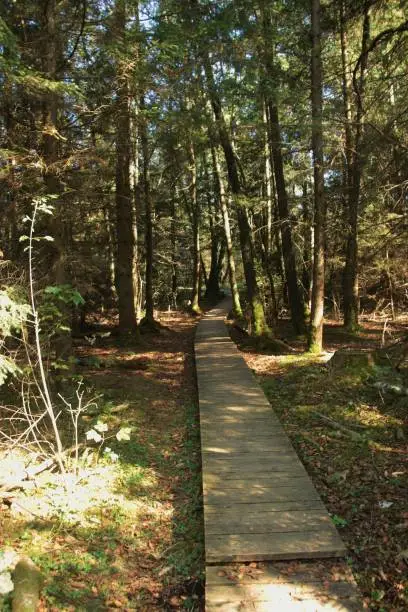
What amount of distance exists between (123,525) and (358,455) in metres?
3.11

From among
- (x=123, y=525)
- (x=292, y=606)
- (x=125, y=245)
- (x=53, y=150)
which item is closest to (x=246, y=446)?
(x=123, y=525)

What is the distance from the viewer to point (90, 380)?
10422 mm

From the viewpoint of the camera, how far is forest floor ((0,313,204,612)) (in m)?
4.27

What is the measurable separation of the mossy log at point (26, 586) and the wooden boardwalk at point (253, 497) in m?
1.40

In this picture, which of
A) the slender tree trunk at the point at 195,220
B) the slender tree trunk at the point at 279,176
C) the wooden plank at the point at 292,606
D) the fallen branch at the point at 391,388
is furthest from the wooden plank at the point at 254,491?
the slender tree trunk at the point at 195,220

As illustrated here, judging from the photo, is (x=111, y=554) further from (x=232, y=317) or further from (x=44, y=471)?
(x=232, y=317)

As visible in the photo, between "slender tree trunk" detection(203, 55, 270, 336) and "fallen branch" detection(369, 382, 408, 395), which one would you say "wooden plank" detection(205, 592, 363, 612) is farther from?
"slender tree trunk" detection(203, 55, 270, 336)

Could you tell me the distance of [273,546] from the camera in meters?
4.32

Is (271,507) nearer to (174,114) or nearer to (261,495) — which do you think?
(261,495)

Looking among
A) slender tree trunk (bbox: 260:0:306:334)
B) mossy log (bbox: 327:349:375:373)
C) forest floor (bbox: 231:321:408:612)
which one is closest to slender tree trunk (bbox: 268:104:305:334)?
slender tree trunk (bbox: 260:0:306:334)

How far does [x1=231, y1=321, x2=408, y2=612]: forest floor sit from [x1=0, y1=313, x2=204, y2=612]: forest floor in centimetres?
153

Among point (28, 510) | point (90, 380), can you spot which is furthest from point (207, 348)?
point (28, 510)

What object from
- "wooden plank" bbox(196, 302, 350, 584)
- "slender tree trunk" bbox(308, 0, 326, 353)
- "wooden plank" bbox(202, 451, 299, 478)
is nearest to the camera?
"wooden plank" bbox(196, 302, 350, 584)

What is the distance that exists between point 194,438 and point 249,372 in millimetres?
3313
